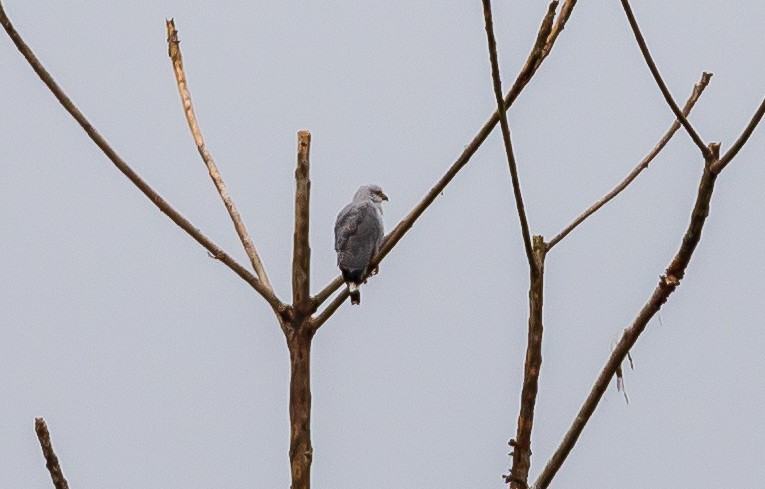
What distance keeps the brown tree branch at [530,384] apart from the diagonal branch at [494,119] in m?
0.75

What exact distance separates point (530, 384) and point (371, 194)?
5.26 metres

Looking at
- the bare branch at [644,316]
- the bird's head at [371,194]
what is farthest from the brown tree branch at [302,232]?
the bird's head at [371,194]

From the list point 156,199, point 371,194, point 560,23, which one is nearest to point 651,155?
point 560,23

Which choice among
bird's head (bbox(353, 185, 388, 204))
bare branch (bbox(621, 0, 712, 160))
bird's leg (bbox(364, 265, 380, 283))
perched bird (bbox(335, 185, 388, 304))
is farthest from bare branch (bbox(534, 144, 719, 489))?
bird's head (bbox(353, 185, 388, 204))

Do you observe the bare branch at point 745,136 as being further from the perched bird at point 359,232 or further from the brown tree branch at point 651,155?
the perched bird at point 359,232

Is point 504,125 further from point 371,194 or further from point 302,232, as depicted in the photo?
point 371,194

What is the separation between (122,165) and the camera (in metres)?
5.80

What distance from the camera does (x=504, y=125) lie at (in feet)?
14.0

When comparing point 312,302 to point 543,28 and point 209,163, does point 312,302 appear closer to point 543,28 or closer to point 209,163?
point 209,163

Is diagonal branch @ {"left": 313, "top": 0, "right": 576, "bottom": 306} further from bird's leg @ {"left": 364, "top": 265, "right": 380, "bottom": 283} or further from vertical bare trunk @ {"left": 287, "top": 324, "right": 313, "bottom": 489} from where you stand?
bird's leg @ {"left": 364, "top": 265, "right": 380, "bottom": 283}

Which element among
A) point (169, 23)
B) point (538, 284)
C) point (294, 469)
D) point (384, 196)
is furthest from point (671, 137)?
point (384, 196)

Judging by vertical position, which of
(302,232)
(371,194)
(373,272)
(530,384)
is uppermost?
(371,194)

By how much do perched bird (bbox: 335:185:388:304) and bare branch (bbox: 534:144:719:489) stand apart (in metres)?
3.11

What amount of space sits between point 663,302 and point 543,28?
1297 millimetres
